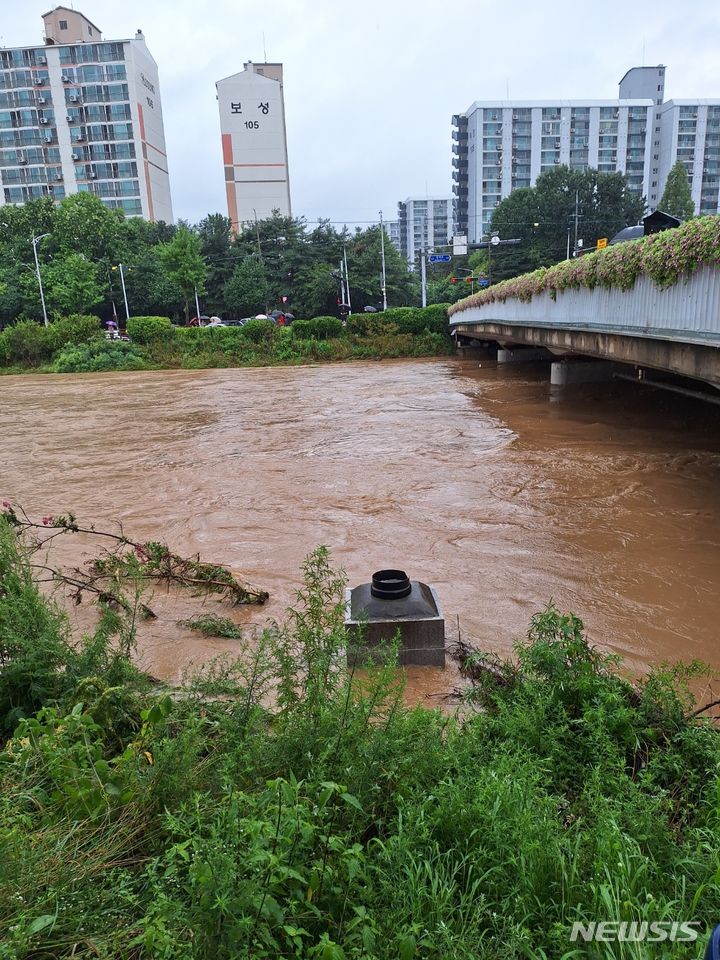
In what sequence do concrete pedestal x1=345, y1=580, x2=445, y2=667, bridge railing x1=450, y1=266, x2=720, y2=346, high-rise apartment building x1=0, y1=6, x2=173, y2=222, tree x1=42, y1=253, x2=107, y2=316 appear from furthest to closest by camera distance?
high-rise apartment building x1=0, y1=6, x2=173, y2=222 < tree x1=42, y1=253, x2=107, y2=316 < bridge railing x1=450, y1=266, x2=720, y2=346 < concrete pedestal x1=345, y1=580, x2=445, y2=667

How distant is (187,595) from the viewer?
5840 mm

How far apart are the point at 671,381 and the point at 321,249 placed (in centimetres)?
4749

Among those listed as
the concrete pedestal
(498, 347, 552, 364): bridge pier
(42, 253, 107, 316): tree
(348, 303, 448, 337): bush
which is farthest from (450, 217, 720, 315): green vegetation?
(42, 253, 107, 316): tree

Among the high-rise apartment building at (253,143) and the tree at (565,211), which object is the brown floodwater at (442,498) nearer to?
the tree at (565,211)

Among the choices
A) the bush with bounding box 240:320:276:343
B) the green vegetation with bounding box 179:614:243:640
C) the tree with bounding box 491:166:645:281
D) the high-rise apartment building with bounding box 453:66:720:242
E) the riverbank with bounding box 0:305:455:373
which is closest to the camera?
the green vegetation with bounding box 179:614:243:640

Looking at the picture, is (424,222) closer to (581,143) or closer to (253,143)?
(581,143)

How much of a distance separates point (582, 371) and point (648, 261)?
9.73 m

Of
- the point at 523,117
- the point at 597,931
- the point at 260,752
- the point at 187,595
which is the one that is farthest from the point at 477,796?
the point at 523,117

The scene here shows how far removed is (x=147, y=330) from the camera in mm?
38312

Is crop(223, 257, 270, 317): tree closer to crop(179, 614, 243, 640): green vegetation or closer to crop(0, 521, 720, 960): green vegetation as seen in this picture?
crop(179, 614, 243, 640): green vegetation

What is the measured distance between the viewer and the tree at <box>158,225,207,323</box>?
48.9m

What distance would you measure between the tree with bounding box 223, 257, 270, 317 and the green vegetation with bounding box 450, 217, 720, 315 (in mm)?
42948

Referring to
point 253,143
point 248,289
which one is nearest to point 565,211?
point 248,289

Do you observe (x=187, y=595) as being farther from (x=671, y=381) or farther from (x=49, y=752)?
(x=671, y=381)
